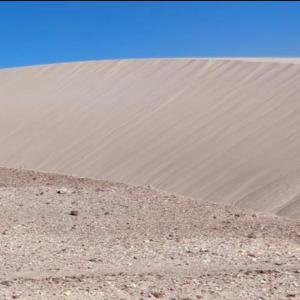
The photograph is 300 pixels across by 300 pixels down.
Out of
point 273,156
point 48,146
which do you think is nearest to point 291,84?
point 273,156

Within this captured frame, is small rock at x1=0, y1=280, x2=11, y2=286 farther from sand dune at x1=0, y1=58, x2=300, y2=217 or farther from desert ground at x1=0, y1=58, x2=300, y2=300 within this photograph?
sand dune at x1=0, y1=58, x2=300, y2=217

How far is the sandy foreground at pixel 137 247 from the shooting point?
6.06 metres

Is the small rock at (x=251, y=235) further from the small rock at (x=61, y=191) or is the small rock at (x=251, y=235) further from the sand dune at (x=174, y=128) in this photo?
the small rock at (x=61, y=191)

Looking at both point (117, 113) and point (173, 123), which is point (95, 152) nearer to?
point (173, 123)

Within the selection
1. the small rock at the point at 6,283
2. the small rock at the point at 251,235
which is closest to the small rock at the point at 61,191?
the small rock at the point at 251,235

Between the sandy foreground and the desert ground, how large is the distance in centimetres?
2

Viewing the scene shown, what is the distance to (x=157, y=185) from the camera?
44.3 feet

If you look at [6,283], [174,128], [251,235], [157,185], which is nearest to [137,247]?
[251,235]

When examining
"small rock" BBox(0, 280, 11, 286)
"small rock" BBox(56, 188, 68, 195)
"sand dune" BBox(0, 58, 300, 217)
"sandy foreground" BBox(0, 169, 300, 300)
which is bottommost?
"small rock" BBox(0, 280, 11, 286)

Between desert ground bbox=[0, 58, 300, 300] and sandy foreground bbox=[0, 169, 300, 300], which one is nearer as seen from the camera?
sandy foreground bbox=[0, 169, 300, 300]

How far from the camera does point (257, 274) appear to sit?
6.45 metres

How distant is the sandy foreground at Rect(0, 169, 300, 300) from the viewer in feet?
19.9

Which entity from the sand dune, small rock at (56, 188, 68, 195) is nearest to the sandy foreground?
small rock at (56, 188, 68, 195)

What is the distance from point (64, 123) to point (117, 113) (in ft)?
5.78
